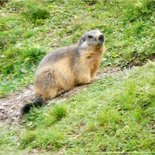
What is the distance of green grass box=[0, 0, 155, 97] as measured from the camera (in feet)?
37.6

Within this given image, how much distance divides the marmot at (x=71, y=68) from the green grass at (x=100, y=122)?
84 centimetres

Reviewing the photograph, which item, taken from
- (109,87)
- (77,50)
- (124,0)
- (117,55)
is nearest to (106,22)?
(124,0)

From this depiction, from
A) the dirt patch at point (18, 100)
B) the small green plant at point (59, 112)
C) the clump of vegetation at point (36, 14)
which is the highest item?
the clump of vegetation at point (36, 14)

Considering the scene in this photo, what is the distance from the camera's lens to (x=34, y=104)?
952cm

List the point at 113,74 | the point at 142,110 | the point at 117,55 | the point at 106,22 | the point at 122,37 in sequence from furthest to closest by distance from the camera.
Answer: the point at 106,22, the point at 122,37, the point at 117,55, the point at 113,74, the point at 142,110

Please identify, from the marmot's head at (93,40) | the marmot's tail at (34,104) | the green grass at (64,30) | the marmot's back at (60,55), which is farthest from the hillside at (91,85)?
the marmot's back at (60,55)

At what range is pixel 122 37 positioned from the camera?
40.2 feet

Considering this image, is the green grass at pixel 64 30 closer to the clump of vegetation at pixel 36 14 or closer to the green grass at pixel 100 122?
the clump of vegetation at pixel 36 14

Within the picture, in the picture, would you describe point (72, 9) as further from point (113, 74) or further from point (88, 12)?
point (113, 74)

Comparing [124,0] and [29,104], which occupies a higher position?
[124,0]

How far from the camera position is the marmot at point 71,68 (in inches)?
394

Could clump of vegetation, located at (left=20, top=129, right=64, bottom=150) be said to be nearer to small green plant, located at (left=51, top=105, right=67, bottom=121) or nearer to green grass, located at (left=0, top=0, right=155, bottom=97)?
small green plant, located at (left=51, top=105, right=67, bottom=121)

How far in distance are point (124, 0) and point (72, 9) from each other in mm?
1500

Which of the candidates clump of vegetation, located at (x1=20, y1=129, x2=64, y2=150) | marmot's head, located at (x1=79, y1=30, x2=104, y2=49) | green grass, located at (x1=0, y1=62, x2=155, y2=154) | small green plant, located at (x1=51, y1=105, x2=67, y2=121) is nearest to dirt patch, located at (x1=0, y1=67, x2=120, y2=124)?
green grass, located at (x1=0, y1=62, x2=155, y2=154)
